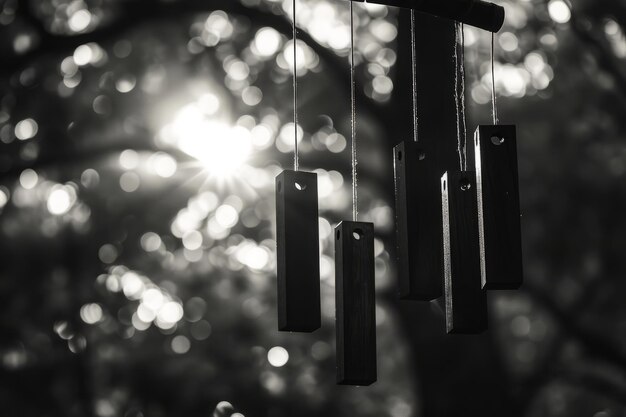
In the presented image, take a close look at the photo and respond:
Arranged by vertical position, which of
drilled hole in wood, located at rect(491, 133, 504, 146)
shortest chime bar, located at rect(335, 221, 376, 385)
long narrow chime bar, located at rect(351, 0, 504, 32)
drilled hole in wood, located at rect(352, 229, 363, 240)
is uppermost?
long narrow chime bar, located at rect(351, 0, 504, 32)

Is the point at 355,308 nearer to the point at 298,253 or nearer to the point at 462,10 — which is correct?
the point at 298,253

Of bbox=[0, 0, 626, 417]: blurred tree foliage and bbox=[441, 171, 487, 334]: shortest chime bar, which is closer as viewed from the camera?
bbox=[441, 171, 487, 334]: shortest chime bar

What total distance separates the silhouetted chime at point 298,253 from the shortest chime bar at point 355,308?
0.07m

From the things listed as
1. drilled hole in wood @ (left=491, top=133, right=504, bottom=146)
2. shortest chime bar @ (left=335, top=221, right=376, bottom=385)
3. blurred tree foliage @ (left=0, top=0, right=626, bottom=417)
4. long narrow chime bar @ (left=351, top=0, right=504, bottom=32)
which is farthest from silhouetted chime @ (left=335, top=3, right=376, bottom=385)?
blurred tree foliage @ (left=0, top=0, right=626, bottom=417)

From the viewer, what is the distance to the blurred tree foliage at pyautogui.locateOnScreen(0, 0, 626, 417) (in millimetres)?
4250

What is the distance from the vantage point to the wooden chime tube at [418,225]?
190 centimetres

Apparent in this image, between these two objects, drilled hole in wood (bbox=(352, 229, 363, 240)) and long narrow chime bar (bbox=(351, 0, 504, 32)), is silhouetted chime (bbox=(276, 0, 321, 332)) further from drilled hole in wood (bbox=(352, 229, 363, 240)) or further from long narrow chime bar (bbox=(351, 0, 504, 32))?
long narrow chime bar (bbox=(351, 0, 504, 32))

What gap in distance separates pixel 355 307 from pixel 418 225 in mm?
182

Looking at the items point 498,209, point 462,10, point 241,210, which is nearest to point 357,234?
point 498,209

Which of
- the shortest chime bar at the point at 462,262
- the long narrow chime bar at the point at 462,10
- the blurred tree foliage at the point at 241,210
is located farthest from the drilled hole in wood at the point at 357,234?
the blurred tree foliage at the point at 241,210

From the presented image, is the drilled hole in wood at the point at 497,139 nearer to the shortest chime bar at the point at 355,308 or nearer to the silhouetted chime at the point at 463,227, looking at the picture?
the silhouetted chime at the point at 463,227

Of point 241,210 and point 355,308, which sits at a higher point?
point 241,210

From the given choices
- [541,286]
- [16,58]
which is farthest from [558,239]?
[16,58]

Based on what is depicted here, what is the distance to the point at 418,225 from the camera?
192 cm
